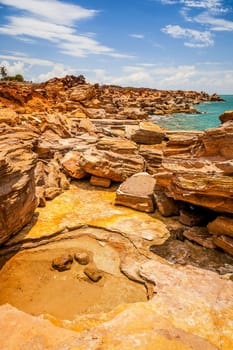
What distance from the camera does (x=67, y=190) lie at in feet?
30.4

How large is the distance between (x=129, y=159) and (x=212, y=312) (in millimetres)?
6223

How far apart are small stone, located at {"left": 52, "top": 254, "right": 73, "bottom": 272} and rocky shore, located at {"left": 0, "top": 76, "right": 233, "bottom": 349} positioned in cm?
2

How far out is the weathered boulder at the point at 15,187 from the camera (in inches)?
228

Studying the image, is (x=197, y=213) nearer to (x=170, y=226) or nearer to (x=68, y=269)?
(x=170, y=226)

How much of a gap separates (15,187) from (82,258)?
207 centimetres

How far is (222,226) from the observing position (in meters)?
5.85

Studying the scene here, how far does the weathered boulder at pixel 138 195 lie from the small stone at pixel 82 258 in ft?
8.21

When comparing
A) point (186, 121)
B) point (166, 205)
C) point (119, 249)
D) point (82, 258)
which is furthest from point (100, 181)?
point (186, 121)

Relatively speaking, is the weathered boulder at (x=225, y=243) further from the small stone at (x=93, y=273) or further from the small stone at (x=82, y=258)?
the small stone at (x=82, y=258)

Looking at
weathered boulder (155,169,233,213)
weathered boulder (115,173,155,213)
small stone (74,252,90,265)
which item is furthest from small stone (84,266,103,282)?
weathered boulder (115,173,155,213)

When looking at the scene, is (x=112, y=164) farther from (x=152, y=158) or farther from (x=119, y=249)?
(x=119, y=249)

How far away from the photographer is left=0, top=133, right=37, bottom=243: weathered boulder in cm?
580

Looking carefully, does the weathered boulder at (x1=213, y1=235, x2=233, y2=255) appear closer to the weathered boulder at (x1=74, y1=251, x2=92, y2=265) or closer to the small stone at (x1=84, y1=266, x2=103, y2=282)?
the small stone at (x1=84, y1=266, x2=103, y2=282)

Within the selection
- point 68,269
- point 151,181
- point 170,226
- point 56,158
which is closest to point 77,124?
point 56,158
